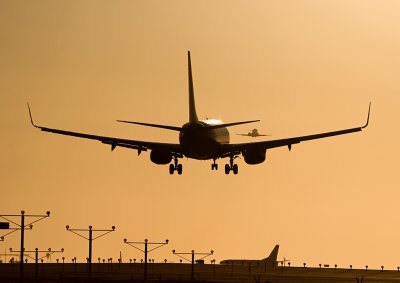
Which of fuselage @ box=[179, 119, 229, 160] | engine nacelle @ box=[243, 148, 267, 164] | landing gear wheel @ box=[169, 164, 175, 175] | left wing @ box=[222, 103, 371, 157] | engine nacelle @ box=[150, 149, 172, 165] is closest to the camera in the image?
fuselage @ box=[179, 119, 229, 160]

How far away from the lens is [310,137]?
16162 cm

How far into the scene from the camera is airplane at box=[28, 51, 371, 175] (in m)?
152

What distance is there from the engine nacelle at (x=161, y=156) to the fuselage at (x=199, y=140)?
637 cm

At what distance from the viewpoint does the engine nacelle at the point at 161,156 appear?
162 m

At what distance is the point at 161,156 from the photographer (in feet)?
534

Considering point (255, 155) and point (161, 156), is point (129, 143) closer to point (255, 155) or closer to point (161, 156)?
point (161, 156)

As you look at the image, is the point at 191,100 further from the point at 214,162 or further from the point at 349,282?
the point at 349,282

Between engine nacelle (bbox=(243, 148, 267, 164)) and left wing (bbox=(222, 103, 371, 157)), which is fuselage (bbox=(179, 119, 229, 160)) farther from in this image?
engine nacelle (bbox=(243, 148, 267, 164))

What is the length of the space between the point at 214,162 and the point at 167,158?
6961 millimetres

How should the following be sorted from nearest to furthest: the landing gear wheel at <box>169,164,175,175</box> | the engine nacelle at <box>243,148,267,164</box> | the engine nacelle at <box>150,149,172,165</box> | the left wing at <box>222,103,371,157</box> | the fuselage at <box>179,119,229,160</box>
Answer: the fuselage at <box>179,119,229,160</box> < the left wing at <box>222,103,371,157</box> < the engine nacelle at <box>150,149,172,165</box> < the engine nacelle at <box>243,148,267,164</box> < the landing gear wheel at <box>169,164,175,175</box>

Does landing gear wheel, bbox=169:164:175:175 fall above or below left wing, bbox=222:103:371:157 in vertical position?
below

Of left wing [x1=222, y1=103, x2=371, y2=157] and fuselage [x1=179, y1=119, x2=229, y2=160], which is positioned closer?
fuselage [x1=179, y1=119, x2=229, y2=160]

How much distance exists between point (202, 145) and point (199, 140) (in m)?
1.01

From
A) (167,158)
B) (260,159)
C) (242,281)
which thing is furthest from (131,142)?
(242,281)
